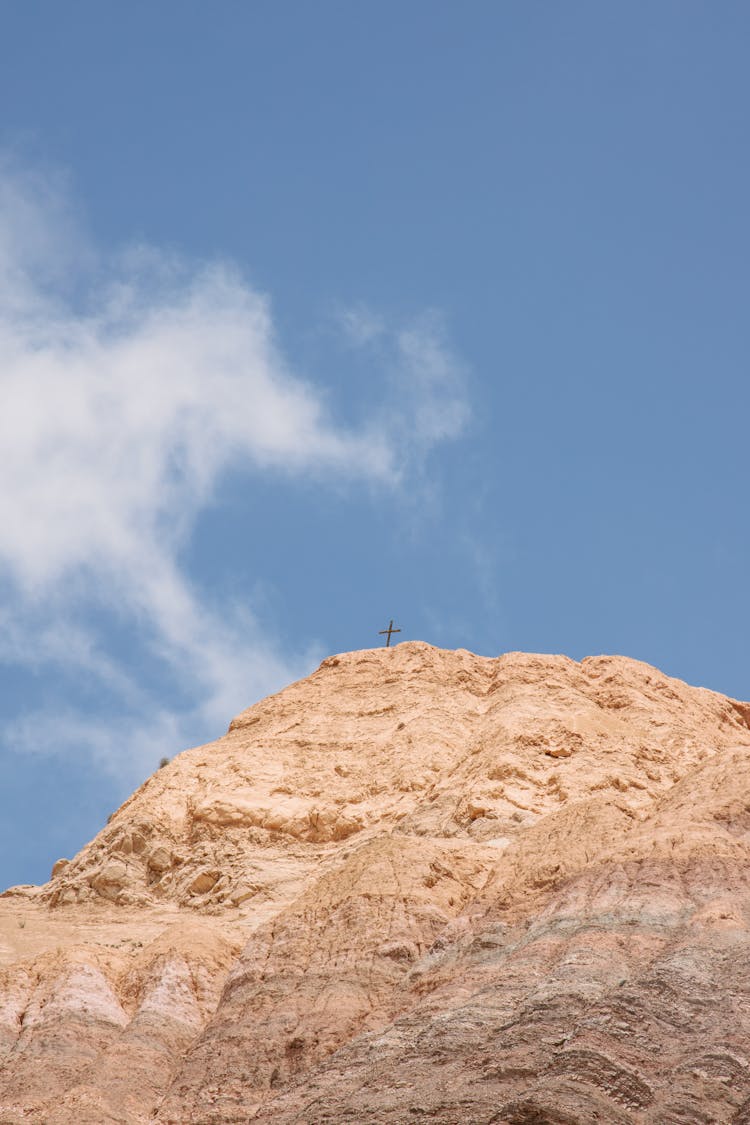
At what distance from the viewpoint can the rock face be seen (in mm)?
22547

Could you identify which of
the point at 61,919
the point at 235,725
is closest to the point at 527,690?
the point at 235,725

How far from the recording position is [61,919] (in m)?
36.3

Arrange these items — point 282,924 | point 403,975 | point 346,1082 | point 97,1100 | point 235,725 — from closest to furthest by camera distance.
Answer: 1. point 346,1082
2. point 97,1100
3. point 403,975
4. point 282,924
5. point 235,725

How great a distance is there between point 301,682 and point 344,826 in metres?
9.11

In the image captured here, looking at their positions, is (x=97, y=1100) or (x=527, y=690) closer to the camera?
(x=97, y=1100)

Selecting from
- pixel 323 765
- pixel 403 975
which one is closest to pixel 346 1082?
pixel 403 975

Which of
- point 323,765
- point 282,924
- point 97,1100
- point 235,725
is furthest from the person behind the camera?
point 235,725

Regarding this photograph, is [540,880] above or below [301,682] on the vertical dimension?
below

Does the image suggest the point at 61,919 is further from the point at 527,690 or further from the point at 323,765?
the point at 527,690

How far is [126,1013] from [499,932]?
6.75 meters

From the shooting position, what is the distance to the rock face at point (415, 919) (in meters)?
22.5

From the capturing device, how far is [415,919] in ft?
95.2

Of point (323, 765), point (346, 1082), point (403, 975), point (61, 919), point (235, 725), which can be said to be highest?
point (235, 725)

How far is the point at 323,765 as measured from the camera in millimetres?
40938
